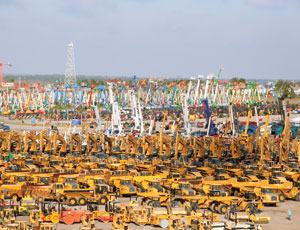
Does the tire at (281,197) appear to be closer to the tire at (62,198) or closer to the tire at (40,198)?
the tire at (62,198)

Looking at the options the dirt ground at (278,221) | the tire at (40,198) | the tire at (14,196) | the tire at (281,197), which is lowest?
the tire at (14,196)

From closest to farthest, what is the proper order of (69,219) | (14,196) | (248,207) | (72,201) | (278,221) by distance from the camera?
(69,219) < (278,221) < (248,207) < (72,201) < (14,196)

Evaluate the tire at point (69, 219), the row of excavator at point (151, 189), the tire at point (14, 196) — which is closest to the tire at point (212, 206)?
the row of excavator at point (151, 189)

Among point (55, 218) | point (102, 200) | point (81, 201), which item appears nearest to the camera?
point (55, 218)

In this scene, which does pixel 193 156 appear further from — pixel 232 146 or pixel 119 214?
pixel 119 214

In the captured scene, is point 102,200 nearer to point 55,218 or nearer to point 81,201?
point 81,201

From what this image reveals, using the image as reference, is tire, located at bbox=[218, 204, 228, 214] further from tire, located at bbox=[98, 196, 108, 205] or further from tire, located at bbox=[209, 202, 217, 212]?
tire, located at bbox=[98, 196, 108, 205]

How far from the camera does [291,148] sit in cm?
6134

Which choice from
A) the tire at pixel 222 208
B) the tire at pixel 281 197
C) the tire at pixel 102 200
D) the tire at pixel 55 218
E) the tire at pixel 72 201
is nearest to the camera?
the tire at pixel 55 218

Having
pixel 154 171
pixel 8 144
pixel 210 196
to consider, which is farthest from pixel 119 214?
pixel 8 144

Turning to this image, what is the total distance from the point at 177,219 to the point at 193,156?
30163 millimetres

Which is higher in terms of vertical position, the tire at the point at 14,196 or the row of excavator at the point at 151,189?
the row of excavator at the point at 151,189

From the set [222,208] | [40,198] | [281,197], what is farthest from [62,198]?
[281,197]

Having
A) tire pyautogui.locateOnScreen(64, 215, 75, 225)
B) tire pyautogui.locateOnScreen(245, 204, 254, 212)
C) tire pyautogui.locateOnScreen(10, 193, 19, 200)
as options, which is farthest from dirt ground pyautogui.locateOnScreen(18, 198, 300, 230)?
tire pyautogui.locateOnScreen(10, 193, 19, 200)
